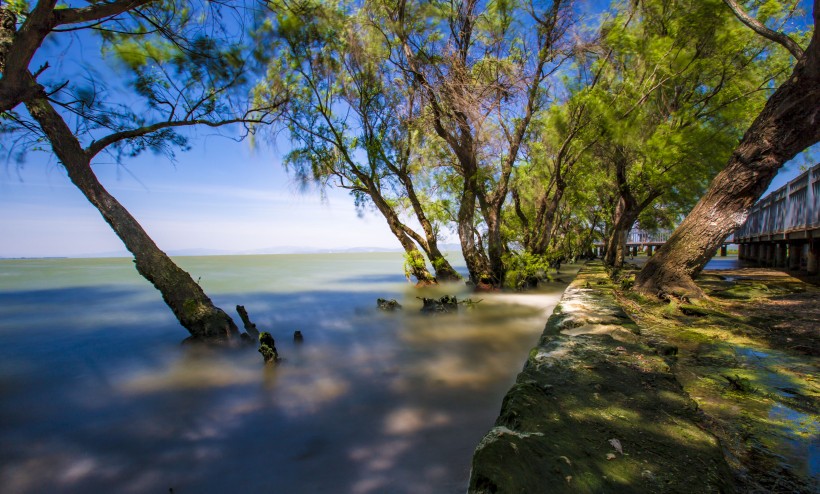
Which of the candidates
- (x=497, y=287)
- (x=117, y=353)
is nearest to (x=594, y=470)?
(x=117, y=353)

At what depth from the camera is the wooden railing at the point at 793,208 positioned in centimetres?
923

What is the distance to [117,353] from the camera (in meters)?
6.13

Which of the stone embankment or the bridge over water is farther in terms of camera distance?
the bridge over water

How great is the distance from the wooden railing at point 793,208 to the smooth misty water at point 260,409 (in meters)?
7.38

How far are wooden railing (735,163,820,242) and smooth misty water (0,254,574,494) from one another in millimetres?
7382

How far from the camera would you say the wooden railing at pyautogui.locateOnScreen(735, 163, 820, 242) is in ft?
30.3

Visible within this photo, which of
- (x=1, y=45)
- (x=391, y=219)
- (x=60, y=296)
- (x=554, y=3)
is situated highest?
(x=554, y=3)

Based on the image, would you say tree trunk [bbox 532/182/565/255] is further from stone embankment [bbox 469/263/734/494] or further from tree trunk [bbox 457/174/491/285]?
stone embankment [bbox 469/263/734/494]

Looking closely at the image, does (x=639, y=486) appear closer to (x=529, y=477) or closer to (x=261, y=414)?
(x=529, y=477)

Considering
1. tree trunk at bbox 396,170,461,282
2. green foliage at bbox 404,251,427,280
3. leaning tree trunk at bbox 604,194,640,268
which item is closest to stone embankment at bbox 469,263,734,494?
tree trunk at bbox 396,170,461,282

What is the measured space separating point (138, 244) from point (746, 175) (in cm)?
900

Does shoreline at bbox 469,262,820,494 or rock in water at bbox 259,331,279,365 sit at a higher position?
shoreline at bbox 469,262,820,494

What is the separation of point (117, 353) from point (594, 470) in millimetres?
7449

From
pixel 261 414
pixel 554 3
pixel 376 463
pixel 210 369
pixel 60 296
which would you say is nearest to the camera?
pixel 376 463
